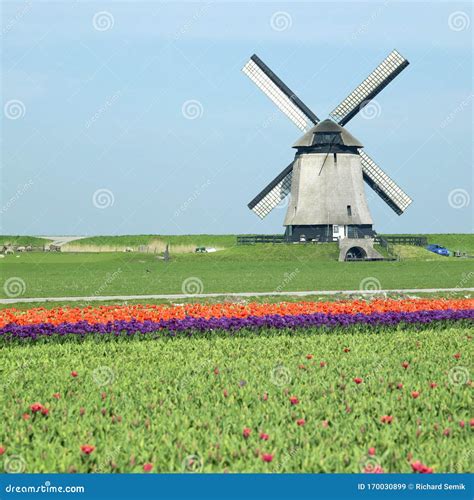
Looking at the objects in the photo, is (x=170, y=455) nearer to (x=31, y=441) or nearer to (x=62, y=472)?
(x=62, y=472)

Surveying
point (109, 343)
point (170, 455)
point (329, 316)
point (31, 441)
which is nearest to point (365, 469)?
point (170, 455)

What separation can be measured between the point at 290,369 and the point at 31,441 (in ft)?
12.4

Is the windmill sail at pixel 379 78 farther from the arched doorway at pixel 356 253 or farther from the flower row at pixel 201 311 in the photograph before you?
the flower row at pixel 201 311

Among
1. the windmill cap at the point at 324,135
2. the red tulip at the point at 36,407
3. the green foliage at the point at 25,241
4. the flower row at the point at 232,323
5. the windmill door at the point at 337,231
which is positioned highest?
the windmill cap at the point at 324,135

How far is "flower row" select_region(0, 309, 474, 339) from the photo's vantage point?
43.6 feet

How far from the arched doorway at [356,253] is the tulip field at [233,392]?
106 ft

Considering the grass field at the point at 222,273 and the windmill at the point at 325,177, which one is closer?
the grass field at the point at 222,273

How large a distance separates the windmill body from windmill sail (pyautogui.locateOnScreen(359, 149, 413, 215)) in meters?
0.91

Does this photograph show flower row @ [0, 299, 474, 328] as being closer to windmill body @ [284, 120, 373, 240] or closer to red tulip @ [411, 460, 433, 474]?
red tulip @ [411, 460, 433, 474]

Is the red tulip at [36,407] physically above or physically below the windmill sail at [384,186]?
below

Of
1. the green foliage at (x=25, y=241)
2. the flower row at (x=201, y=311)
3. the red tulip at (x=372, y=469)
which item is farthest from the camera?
the green foliage at (x=25, y=241)

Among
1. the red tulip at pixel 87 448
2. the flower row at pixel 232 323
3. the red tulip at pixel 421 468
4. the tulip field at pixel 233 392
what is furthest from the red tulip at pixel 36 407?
the flower row at pixel 232 323

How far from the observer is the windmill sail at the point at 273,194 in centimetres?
4734

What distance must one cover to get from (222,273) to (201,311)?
19.9 metres
